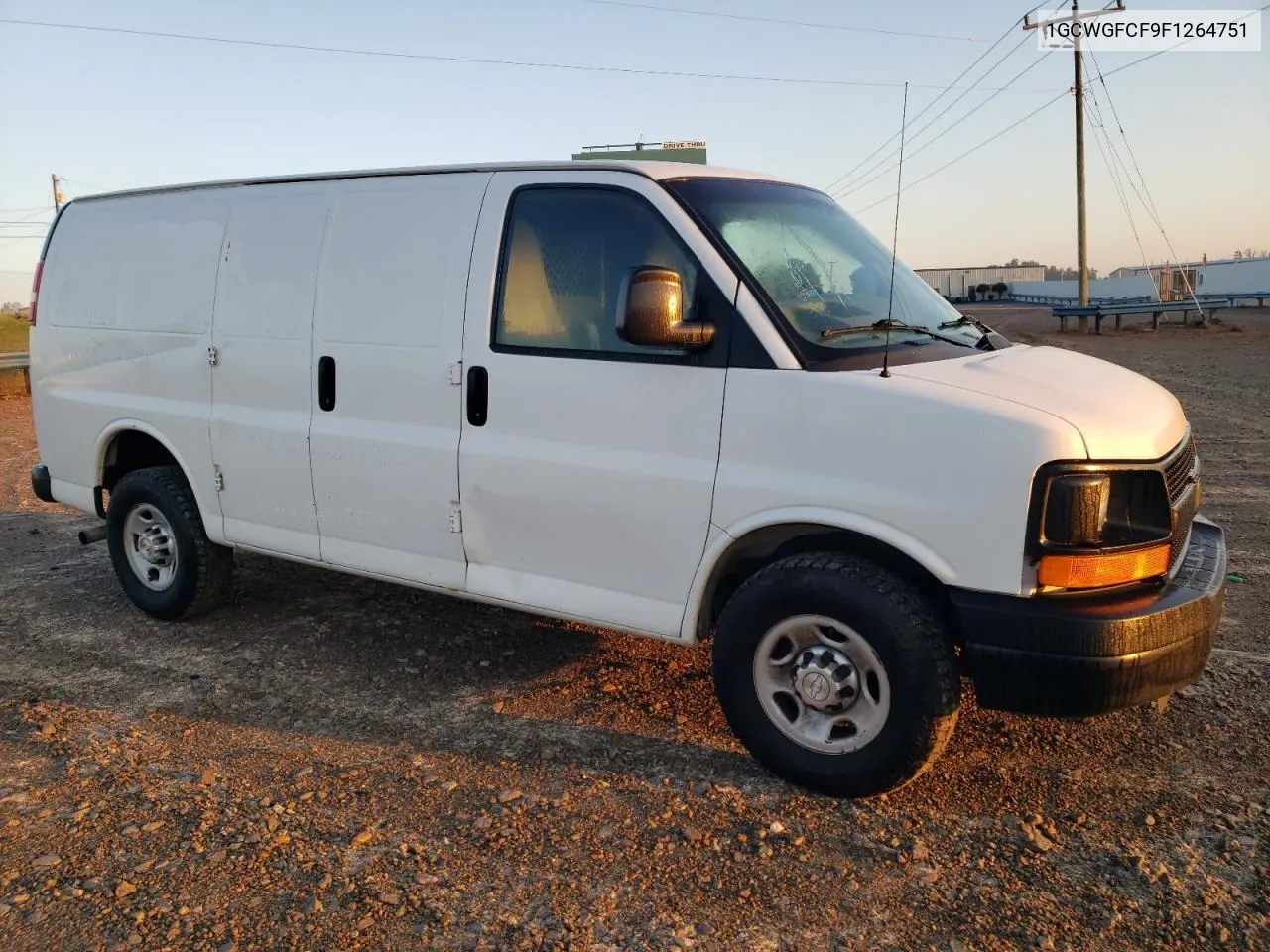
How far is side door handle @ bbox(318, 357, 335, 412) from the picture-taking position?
4609 mm

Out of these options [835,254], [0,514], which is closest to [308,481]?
[835,254]

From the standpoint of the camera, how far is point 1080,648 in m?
3.07

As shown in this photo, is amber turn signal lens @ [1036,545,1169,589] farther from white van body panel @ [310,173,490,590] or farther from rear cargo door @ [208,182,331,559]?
rear cargo door @ [208,182,331,559]

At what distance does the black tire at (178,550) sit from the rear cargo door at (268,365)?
0.35 metres

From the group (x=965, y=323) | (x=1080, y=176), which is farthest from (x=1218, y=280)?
(x=965, y=323)

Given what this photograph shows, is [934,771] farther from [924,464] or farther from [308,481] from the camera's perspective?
[308,481]

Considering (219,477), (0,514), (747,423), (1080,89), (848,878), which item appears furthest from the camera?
(1080,89)

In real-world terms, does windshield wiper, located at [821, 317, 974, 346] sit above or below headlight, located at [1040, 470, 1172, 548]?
above

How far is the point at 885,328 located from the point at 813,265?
1.30ft

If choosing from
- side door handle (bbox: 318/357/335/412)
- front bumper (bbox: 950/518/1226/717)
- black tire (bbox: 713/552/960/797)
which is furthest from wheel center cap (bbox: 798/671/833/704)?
Result: side door handle (bbox: 318/357/335/412)

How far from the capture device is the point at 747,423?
354 cm

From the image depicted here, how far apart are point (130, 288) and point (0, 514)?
4.33 metres

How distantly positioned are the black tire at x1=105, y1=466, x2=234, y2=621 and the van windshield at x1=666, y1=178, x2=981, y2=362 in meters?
3.27

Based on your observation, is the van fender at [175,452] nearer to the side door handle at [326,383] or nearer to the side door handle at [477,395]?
the side door handle at [326,383]
